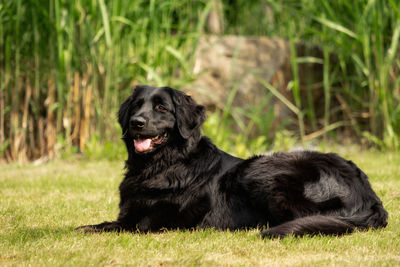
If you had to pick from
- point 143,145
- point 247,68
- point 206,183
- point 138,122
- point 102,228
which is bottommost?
point 102,228

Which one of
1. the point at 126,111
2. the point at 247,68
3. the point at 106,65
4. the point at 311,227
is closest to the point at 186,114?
the point at 126,111

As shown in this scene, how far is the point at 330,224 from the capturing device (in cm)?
300

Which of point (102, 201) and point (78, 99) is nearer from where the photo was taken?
point (102, 201)

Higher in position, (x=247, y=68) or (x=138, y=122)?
(x=247, y=68)


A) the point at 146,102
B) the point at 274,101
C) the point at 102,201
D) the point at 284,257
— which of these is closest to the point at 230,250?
the point at 284,257

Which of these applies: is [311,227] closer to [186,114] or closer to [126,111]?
[186,114]

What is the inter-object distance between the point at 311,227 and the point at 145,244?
95 cm

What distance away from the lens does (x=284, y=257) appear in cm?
255

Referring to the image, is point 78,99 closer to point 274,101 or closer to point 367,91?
point 274,101

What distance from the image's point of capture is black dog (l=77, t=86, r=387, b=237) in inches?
128

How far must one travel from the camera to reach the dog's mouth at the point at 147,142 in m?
3.37

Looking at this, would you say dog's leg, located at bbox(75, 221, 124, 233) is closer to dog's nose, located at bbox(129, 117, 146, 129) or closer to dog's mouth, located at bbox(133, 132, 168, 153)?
dog's mouth, located at bbox(133, 132, 168, 153)

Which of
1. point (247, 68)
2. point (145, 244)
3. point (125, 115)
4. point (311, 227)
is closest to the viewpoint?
point (145, 244)

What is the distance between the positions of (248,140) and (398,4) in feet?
9.32
